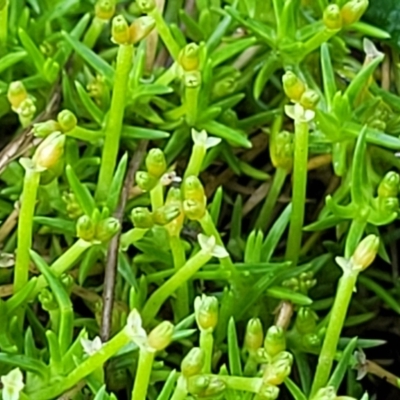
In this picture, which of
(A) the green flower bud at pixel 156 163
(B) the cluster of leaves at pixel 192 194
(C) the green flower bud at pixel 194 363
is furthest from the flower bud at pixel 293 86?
(C) the green flower bud at pixel 194 363

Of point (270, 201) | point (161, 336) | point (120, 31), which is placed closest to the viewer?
point (161, 336)

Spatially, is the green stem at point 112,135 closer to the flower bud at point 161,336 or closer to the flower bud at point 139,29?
the flower bud at point 139,29

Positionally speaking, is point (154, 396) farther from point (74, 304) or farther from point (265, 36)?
point (265, 36)

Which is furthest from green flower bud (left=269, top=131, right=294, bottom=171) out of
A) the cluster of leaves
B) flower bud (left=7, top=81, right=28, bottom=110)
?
flower bud (left=7, top=81, right=28, bottom=110)

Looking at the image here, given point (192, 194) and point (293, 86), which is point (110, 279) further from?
point (293, 86)

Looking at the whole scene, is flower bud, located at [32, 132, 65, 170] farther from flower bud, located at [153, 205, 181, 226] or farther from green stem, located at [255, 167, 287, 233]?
green stem, located at [255, 167, 287, 233]

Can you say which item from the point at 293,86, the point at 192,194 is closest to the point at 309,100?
the point at 293,86
